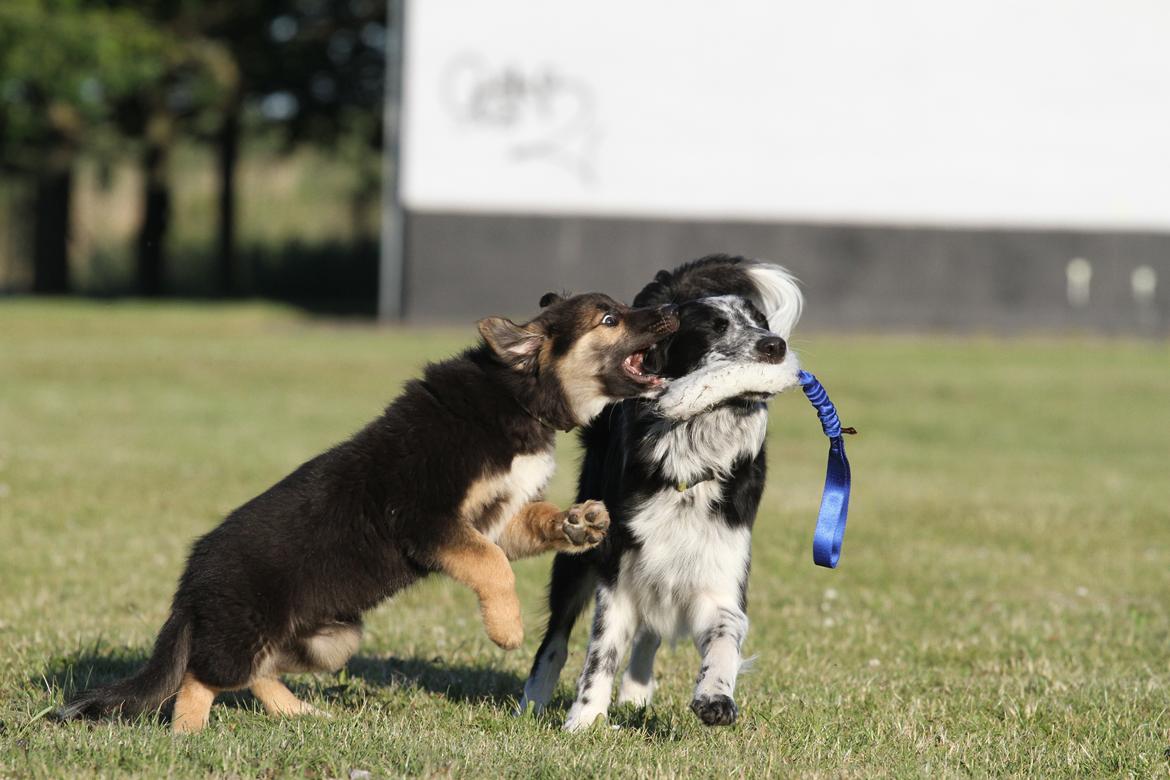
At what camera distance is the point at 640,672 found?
6.56 m

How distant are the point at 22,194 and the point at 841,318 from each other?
33.0 metres

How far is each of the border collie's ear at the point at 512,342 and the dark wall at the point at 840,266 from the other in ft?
83.4

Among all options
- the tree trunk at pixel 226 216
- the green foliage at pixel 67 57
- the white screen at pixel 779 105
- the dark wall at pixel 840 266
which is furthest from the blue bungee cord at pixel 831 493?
the tree trunk at pixel 226 216

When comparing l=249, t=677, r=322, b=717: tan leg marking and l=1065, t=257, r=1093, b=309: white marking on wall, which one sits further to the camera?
l=1065, t=257, r=1093, b=309: white marking on wall

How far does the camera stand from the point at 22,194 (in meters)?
53.5

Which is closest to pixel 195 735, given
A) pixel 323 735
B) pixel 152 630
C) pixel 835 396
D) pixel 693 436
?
pixel 323 735

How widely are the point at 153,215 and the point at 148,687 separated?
39181mm

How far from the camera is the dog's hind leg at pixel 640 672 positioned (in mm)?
6512

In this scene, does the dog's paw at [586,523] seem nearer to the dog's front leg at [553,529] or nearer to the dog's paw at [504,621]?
the dog's front leg at [553,529]

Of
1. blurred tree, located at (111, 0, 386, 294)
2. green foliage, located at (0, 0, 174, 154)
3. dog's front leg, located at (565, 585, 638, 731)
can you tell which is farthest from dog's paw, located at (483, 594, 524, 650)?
blurred tree, located at (111, 0, 386, 294)

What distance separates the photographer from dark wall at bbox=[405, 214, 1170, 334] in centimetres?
3198

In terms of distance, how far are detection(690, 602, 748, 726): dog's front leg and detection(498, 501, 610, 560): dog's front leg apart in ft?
1.86

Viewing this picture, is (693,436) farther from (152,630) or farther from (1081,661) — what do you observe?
(152,630)

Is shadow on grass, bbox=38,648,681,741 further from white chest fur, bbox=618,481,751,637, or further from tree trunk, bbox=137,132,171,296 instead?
tree trunk, bbox=137,132,171,296
